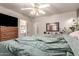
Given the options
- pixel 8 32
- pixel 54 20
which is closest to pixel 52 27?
pixel 54 20

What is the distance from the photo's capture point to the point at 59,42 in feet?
5.72

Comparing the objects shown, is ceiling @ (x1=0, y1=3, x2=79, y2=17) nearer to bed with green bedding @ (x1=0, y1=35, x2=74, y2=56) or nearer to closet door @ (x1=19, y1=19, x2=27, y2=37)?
closet door @ (x1=19, y1=19, x2=27, y2=37)

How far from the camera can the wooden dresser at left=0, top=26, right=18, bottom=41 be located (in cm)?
167

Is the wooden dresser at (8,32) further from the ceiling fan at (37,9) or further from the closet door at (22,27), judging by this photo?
the ceiling fan at (37,9)

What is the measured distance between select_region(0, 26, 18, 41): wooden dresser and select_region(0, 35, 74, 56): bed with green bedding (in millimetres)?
52

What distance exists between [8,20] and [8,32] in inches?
6.8

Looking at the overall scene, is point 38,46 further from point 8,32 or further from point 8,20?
point 8,20

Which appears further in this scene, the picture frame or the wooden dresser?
the picture frame

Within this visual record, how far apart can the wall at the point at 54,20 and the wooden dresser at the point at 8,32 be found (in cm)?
27

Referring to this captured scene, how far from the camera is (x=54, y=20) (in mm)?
1776

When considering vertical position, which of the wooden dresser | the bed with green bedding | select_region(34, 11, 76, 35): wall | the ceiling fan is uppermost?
the ceiling fan

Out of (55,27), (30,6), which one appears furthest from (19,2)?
(55,27)

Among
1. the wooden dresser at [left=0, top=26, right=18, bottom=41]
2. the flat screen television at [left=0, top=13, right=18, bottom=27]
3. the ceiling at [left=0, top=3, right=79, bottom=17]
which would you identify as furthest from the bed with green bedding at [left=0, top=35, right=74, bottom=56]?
the ceiling at [left=0, top=3, right=79, bottom=17]

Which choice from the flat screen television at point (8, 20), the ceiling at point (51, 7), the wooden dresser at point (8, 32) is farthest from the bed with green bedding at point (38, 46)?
the ceiling at point (51, 7)
